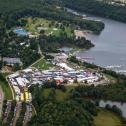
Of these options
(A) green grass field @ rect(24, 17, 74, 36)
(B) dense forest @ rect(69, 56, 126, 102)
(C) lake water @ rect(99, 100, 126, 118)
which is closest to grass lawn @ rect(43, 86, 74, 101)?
(B) dense forest @ rect(69, 56, 126, 102)

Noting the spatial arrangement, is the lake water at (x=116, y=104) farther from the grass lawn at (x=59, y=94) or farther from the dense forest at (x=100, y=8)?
the dense forest at (x=100, y=8)

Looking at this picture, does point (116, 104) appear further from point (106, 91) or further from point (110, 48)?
point (110, 48)

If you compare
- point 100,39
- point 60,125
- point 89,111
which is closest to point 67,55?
point 100,39

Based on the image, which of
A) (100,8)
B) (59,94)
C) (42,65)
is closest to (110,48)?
(42,65)

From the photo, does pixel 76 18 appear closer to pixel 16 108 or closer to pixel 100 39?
pixel 100 39

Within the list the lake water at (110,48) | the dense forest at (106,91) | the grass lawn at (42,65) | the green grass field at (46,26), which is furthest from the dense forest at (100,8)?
the dense forest at (106,91)

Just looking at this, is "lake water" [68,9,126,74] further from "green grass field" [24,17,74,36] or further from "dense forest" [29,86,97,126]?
"dense forest" [29,86,97,126]
